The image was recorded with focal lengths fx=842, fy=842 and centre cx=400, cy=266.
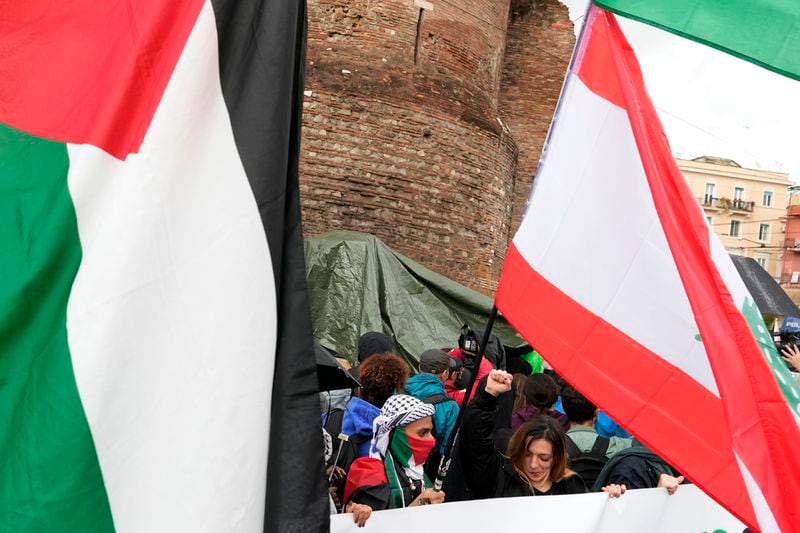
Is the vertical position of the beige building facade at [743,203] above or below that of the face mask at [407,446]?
above

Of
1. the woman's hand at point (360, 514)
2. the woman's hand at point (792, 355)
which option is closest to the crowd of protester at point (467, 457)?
the woman's hand at point (360, 514)

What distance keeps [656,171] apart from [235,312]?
4.99 feet

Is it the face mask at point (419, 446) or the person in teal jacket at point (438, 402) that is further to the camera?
the person in teal jacket at point (438, 402)

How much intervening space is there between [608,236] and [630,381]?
20.3 inches

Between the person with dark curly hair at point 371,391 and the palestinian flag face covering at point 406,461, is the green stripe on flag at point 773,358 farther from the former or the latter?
the person with dark curly hair at point 371,391

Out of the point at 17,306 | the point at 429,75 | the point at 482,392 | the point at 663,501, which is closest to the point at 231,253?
the point at 17,306

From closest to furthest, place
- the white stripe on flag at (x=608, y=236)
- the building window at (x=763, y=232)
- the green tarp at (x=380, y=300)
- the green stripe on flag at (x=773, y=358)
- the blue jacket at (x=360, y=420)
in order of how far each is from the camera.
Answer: the green stripe on flag at (x=773, y=358) < the white stripe on flag at (x=608, y=236) < the blue jacket at (x=360, y=420) < the green tarp at (x=380, y=300) < the building window at (x=763, y=232)

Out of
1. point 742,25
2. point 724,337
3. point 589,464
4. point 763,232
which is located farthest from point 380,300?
point 763,232

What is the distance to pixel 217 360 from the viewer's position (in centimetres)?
181

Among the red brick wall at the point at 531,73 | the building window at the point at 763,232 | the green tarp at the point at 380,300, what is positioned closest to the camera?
the green tarp at the point at 380,300

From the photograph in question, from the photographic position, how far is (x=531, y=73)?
2097 centimetres

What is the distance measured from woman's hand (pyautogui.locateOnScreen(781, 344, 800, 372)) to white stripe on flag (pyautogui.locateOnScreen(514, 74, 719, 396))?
154 cm

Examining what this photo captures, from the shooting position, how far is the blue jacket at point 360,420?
13.4 ft

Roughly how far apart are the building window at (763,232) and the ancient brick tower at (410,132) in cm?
4997
